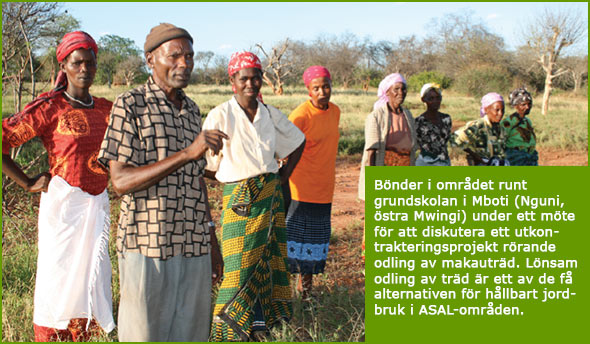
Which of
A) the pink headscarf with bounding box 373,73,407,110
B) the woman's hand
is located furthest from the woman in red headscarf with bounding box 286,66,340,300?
the woman's hand

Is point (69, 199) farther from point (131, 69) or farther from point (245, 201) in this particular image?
point (131, 69)

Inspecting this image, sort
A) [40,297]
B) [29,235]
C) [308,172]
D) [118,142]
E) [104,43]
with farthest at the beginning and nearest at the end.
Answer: [104,43] < [29,235] < [308,172] < [40,297] < [118,142]

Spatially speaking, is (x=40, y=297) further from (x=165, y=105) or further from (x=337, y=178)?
(x=337, y=178)

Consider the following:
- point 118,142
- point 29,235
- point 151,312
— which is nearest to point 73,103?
point 118,142

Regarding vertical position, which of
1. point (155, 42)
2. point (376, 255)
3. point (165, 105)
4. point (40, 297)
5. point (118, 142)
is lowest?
point (40, 297)

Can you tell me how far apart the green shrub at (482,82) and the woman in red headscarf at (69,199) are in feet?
106

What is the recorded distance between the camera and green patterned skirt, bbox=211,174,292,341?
327 centimetres

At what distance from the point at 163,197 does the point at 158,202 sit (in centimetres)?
3

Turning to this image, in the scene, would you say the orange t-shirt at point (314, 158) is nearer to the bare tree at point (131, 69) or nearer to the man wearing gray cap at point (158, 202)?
the man wearing gray cap at point (158, 202)

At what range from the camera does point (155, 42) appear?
88.8 inches

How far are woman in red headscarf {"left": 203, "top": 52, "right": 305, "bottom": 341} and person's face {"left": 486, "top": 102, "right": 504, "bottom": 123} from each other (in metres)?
2.70

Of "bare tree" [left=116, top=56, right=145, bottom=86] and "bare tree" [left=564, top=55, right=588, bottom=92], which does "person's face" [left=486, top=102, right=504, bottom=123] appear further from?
"bare tree" [left=116, top=56, right=145, bottom=86]

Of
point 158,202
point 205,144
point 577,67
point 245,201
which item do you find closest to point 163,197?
point 158,202

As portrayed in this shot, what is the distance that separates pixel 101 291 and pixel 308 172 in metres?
1.70
